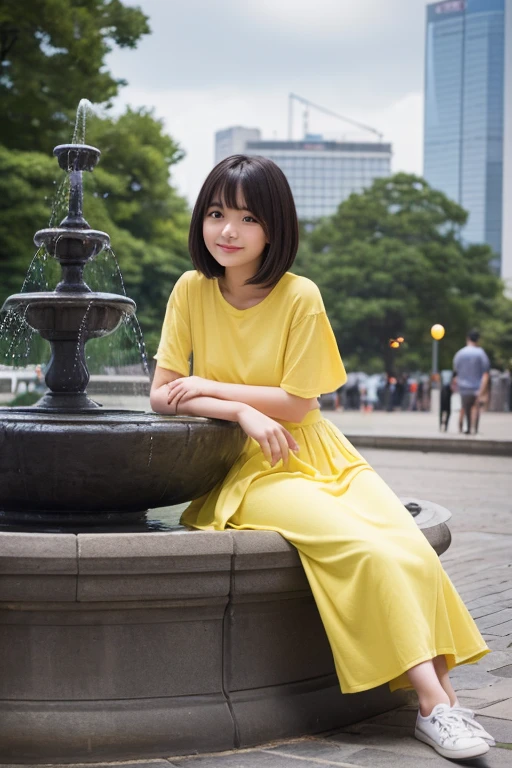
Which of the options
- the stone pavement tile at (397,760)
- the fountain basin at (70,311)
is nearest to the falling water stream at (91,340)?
the fountain basin at (70,311)

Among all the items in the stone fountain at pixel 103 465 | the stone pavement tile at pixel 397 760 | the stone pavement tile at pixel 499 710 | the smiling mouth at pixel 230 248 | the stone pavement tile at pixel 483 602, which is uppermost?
the smiling mouth at pixel 230 248

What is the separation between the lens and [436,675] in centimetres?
327

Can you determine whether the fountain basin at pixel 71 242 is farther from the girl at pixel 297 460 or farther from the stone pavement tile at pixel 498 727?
the stone pavement tile at pixel 498 727

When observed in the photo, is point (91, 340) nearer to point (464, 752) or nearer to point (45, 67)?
point (45, 67)

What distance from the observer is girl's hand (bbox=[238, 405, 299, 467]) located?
3555 mm

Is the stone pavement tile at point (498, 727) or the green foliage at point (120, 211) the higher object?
the green foliage at point (120, 211)

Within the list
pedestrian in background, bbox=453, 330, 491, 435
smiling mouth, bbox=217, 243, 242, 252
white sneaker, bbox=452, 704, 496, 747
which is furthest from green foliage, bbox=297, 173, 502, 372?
white sneaker, bbox=452, 704, 496, 747

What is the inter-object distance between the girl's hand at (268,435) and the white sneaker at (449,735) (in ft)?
2.99

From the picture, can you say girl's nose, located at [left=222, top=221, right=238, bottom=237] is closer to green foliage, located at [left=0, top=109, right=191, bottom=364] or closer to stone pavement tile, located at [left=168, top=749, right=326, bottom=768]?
stone pavement tile, located at [left=168, top=749, right=326, bottom=768]

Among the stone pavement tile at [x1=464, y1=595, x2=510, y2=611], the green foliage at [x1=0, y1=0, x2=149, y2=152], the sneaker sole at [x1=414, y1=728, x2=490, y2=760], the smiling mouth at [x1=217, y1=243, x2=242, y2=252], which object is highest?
the green foliage at [x1=0, y1=0, x2=149, y2=152]

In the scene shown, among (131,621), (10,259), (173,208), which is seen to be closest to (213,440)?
(131,621)

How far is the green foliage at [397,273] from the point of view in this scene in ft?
169

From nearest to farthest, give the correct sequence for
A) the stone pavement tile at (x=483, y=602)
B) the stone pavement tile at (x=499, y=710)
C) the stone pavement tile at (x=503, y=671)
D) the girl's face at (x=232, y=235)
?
1. the stone pavement tile at (x=499, y=710)
2. the girl's face at (x=232, y=235)
3. the stone pavement tile at (x=503, y=671)
4. the stone pavement tile at (x=483, y=602)

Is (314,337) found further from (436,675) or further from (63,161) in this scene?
(63,161)
